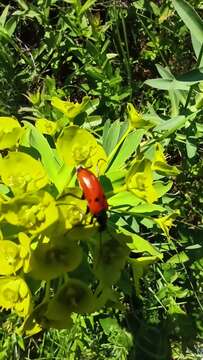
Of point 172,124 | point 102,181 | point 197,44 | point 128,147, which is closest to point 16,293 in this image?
point 102,181

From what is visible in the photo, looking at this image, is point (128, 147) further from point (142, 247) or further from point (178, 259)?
point (178, 259)

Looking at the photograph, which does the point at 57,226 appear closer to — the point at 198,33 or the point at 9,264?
the point at 9,264

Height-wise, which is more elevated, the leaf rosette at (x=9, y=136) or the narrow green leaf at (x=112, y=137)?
the leaf rosette at (x=9, y=136)

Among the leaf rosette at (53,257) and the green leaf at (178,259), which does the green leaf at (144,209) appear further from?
the green leaf at (178,259)

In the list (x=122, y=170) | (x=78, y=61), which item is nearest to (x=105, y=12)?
(x=78, y=61)

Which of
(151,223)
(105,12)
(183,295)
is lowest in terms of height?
(183,295)

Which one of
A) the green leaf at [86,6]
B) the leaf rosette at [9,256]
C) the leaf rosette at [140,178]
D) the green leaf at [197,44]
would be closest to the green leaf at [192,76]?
the green leaf at [197,44]

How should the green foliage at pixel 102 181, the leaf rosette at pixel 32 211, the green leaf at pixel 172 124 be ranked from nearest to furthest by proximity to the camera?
the leaf rosette at pixel 32 211 < the green foliage at pixel 102 181 < the green leaf at pixel 172 124
